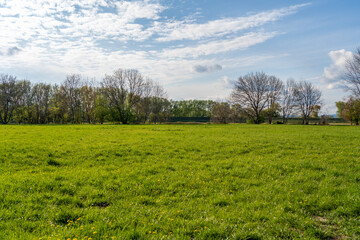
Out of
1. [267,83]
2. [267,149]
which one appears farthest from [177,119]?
[267,149]

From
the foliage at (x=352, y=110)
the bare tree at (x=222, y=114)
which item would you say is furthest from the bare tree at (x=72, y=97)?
the foliage at (x=352, y=110)

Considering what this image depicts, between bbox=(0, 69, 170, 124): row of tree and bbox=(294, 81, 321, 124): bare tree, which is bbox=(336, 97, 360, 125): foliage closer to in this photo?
bbox=(294, 81, 321, 124): bare tree

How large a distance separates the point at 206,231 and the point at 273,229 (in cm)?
177

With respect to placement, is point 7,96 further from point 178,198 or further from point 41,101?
point 178,198

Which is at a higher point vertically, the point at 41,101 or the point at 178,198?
the point at 41,101

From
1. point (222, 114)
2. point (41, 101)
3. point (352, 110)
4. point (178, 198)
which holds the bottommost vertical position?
point (178, 198)

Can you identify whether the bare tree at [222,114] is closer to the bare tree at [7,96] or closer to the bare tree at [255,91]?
the bare tree at [255,91]

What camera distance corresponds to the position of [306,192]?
7.87 meters

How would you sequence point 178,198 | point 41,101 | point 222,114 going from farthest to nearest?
point 41,101 < point 222,114 < point 178,198

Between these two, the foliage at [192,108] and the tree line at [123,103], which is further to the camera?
the foliage at [192,108]

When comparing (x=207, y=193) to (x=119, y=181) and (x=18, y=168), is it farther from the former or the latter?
(x=18, y=168)

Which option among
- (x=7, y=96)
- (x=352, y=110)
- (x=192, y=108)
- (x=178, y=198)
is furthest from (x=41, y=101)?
(x=352, y=110)

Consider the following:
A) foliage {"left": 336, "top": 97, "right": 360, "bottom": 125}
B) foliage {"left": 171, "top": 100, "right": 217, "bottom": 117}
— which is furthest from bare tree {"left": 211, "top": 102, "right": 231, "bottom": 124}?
foliage {"left": 171, "top": 100, "right": 217, "bottom": 117}

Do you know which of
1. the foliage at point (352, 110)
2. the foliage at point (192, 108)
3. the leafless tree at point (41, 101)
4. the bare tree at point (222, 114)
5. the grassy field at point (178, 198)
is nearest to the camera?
the grassy field at point (178, 198)
